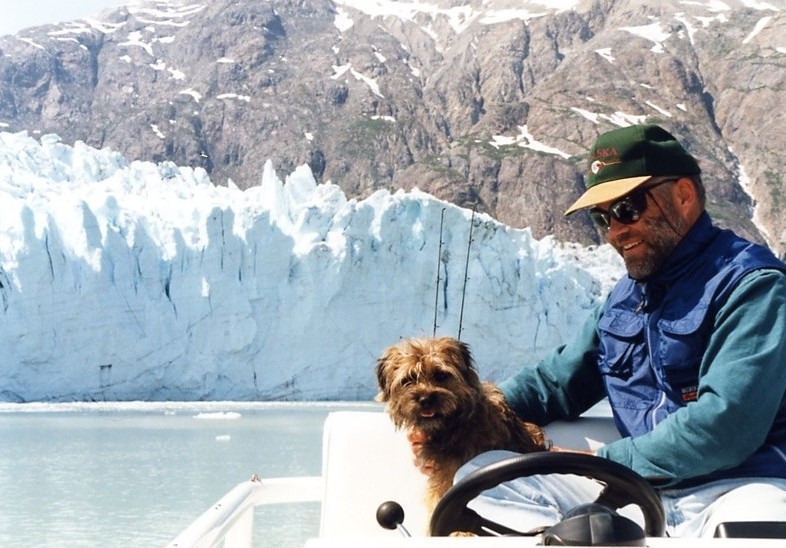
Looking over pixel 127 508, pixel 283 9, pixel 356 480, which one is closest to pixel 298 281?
pixel 127 508

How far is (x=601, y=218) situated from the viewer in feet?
6.30

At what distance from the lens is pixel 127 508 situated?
8.66 m

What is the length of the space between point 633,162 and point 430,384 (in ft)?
1.94

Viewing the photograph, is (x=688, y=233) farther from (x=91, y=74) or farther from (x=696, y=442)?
(x=91, y=74)

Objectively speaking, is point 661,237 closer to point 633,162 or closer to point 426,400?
point 633,162

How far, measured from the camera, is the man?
1596mm

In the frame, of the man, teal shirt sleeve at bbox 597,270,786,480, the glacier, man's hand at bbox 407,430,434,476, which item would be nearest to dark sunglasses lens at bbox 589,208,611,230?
the man

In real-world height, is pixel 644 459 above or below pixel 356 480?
above

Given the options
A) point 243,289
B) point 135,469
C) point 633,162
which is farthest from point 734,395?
point 243,289

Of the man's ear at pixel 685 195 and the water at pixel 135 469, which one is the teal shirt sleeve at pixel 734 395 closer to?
the man's ear at pixel 685 195

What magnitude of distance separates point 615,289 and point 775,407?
0.52 m

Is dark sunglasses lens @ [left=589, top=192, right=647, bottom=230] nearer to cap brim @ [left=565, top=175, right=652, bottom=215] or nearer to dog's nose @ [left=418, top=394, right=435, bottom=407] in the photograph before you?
cap brim @ [left=565, top=175, right=652, bottom=215]

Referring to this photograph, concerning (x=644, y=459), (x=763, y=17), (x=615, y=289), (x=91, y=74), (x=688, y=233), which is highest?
(x=688, y=233)

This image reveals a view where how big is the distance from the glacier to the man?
1989cm
